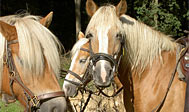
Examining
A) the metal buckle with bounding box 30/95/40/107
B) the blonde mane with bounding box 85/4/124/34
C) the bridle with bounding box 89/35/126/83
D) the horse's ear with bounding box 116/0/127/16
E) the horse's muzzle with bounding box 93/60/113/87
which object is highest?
the horse's ear with bounding box 116/0/127/16

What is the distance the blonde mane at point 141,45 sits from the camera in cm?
281

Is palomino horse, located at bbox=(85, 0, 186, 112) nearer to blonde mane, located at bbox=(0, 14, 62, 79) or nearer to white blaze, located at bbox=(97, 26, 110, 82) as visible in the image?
A: white blaze, located at bbox=(97, 26, 110, 82)

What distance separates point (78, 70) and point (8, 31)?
1715 millimetres

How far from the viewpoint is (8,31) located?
86.9 inches

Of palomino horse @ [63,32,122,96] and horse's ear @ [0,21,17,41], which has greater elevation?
horse's ear @ [0,21,17,41]

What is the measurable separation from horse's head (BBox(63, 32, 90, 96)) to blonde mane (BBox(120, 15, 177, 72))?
0.93m

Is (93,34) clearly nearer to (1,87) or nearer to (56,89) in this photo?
(56,89)

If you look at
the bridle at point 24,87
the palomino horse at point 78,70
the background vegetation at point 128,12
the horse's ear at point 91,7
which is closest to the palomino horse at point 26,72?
the bridle at point 24,87

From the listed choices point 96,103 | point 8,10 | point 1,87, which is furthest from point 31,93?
point 8,10

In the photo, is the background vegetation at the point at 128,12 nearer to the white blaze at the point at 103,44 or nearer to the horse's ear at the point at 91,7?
the horse's ear at the point at 91,7

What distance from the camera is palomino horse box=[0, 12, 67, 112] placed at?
7.14 feet

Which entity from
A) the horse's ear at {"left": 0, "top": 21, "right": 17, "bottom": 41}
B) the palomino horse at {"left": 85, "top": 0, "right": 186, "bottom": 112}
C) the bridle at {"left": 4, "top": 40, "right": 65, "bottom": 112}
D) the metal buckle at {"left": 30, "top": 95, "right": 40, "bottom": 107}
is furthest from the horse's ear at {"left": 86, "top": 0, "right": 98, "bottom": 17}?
the metal buckle at {"left": 30, "top": 95, "right": 40, "bottom": 107}

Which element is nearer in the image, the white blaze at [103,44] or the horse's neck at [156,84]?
the white blaze at [103,44]

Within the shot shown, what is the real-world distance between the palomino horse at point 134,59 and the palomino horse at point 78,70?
2.76ft
